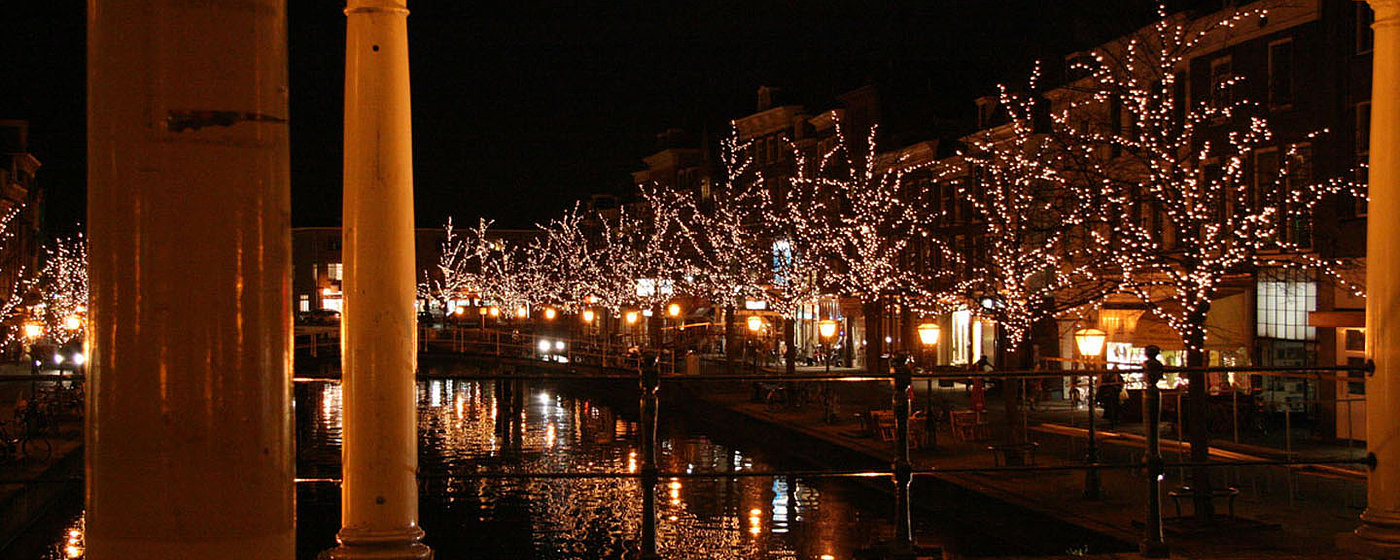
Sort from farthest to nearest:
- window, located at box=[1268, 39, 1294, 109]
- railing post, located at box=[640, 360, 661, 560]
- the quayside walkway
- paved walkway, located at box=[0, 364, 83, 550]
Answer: window, located at box=[1268, 39, 1294, 109]
paved walkway, located at box=[0, 364, 83, 550]
the quayside walkway
railing post, located at box=[640, 360, 661, 560]

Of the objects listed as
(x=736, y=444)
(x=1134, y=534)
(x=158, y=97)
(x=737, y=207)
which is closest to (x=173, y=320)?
(x=158, y=97)

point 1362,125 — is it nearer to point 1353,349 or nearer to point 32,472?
point 1353,349

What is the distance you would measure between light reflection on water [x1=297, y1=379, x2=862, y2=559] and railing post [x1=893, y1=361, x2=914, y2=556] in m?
4.76

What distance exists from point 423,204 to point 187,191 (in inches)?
4637

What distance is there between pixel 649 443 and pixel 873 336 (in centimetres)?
3714

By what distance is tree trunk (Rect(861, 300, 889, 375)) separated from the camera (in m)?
33.1

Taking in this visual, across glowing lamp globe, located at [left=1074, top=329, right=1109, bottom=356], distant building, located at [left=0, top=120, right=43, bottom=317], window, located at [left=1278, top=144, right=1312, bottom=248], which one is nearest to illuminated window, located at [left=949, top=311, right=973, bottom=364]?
window, located at [left=1278, top=144, right=1312, bottom=248]

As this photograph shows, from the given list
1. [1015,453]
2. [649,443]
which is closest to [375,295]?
[649,443]

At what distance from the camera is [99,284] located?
263cm

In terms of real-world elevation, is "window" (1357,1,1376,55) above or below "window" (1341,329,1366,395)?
above

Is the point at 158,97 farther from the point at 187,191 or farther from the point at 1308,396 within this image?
the point at 1308,396

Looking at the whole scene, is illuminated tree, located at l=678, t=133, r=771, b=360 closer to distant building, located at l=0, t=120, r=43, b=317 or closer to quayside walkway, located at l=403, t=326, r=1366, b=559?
quayside walkway, located at l=403, t=326, r=1366, b=559

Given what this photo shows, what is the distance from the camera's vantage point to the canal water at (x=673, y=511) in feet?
57.4

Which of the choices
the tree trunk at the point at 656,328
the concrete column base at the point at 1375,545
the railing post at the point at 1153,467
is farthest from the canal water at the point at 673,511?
the tree trunk at the point at 656,328
